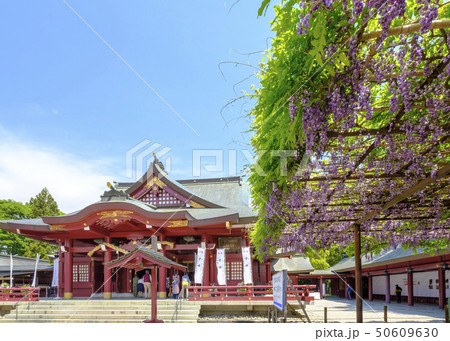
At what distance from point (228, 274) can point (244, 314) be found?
293 cm

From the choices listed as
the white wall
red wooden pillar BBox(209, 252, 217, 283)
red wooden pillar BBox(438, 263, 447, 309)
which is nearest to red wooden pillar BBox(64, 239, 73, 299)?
red wooden pillar BBox(209, 252, 217, 283)

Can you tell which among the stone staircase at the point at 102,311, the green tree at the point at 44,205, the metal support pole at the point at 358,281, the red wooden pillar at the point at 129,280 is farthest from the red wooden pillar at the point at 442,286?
the green tree at the point at 44,205

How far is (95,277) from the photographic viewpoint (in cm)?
2027

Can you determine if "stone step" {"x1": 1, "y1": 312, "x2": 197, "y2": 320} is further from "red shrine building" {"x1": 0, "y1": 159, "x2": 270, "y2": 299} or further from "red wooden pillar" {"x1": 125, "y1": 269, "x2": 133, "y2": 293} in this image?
"red wooden pillar" {"x1": 125, "y1": 269, "x2": 133, "y2": 293}

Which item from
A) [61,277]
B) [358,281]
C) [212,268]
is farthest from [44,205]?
[358,281]

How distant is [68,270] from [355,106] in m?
17.3

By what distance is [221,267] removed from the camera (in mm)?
17000

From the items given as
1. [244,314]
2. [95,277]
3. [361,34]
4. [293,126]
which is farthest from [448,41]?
[95,277]

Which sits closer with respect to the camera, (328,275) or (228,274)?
(228,274)

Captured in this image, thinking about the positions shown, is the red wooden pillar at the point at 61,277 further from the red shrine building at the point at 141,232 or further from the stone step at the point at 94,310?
the stone step at the point at 94,310

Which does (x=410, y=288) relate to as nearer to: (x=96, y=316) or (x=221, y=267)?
(x=221, y=267)

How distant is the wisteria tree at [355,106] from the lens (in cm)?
360

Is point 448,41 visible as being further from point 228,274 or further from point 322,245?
point 228,274

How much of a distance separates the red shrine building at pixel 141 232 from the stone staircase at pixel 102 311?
4.49ft
